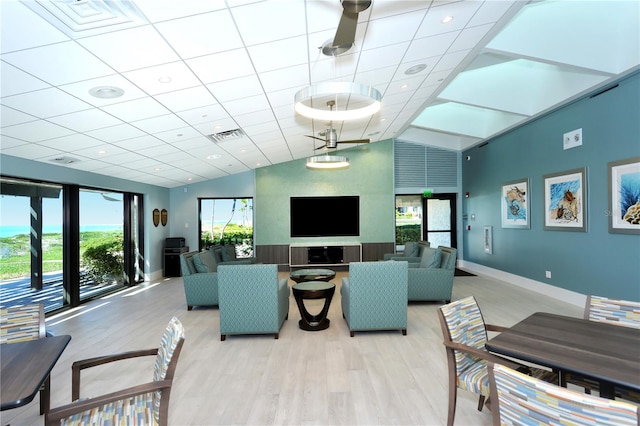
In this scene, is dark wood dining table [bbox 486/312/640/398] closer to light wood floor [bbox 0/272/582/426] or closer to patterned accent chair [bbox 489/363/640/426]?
patterned accent chair [bbox 489/363/640/426]

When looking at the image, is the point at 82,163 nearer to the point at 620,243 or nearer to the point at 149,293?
the point at 149,293

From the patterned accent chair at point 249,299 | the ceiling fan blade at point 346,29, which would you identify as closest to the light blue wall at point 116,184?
the patterned accent chair at point 249,299

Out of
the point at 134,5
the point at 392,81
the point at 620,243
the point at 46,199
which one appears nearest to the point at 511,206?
the point at 620,243

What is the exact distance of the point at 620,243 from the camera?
175 inches

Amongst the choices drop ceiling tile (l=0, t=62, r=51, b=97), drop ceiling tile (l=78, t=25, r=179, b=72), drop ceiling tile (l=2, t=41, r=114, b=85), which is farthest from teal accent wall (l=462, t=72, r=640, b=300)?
drop ceiling tile (l=0, t=62, r=51, b=97)

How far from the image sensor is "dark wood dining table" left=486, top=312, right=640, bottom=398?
143 centimetres

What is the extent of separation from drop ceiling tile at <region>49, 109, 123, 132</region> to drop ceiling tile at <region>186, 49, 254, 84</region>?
1271mm

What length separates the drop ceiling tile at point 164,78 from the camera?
2955 mm

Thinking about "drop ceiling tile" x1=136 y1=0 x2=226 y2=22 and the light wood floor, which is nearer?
"drop ceiling tile" x1=136 y1=0 x2=226 y2=22

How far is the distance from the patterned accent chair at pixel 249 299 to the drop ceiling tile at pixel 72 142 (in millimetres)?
2518

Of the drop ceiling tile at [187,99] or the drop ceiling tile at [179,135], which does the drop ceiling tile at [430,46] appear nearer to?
the drop ceiling tile at [187,99]

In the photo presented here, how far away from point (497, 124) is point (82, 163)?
27.4 feet

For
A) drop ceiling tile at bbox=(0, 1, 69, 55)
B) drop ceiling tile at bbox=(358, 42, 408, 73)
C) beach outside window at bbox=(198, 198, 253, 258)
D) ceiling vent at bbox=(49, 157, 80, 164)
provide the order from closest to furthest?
1. drop ceiling tile at bbox=(0, 1, 69, 55)
2. drop ceiling tile at bbox=(358, 42, 408, 73)
3. ceiling vent at bbox=(49, 157, 80, 164)
4. beach outside window at bbox=(198, 198, 253, 258)

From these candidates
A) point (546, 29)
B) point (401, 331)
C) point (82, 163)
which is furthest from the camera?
point (82, 163)
